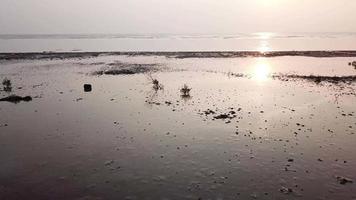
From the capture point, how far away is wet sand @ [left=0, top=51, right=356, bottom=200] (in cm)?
1689

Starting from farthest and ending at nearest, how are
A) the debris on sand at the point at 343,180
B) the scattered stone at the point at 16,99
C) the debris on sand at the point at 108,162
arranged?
the scattered stone at the point at 16,99
the debris on sand at the point at 108,162
the debris on sand at the point at 343,180

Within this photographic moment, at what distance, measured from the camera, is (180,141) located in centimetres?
2316

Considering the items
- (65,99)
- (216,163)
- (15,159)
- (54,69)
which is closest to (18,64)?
(54,69)

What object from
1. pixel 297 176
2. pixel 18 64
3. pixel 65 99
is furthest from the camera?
pixel 18 64

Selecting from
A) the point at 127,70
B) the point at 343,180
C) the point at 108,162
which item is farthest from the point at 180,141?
the point at 127,70

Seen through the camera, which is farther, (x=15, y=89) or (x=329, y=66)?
(x=329, y=66)

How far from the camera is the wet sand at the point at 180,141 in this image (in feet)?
55.4

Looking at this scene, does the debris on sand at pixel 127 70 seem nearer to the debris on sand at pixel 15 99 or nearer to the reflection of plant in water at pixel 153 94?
the reflection of plant in water at pixel 153 94

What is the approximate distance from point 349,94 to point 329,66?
89.4ft

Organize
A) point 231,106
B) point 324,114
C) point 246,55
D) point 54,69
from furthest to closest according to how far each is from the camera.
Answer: point 246,55 → point 54,69 → point 231,106 → point 324,114

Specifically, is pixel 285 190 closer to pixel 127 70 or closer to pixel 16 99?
pixel 16 99

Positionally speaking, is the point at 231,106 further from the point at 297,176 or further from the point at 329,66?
the point at 329,66

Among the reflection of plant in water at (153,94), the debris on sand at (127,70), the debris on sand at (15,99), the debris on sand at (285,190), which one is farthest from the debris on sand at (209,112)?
the debris on sand at (127,70)

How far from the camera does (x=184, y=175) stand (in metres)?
18.1
